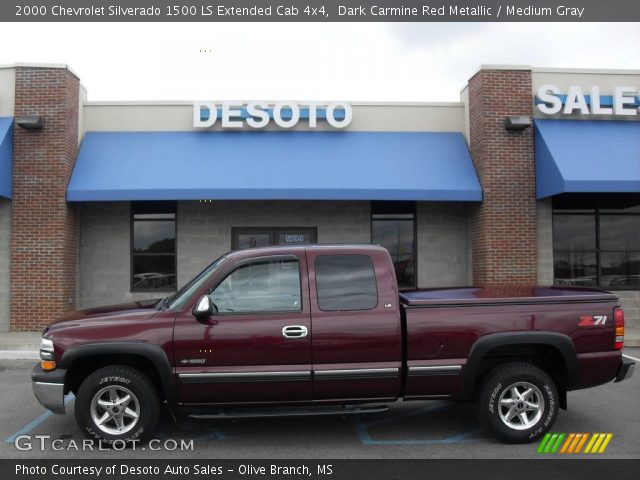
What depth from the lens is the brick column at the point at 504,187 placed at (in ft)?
38.9

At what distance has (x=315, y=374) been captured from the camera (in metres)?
5.09

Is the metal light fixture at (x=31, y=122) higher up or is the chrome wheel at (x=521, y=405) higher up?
the metal light fixture at (x=31, y=122)

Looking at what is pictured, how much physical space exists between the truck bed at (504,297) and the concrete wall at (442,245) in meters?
6.80

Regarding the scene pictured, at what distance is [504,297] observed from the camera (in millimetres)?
5445

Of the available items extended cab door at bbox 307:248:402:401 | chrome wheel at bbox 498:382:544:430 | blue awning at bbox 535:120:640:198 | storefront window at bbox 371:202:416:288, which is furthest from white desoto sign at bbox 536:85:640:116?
extended cab door at bbox 307:248:402:401

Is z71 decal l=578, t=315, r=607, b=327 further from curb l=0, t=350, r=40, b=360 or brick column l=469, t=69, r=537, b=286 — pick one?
curb l=0, t=350, r=40, b=360

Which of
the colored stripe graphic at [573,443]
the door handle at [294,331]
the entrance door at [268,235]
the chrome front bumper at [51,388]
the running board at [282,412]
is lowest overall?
the colored stripe graphic at [573,443]

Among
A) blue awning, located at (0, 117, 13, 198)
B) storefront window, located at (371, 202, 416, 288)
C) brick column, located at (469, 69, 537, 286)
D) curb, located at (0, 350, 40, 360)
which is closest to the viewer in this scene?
curb, located at (0, 350, 40, 360)

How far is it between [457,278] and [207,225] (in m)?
5.83

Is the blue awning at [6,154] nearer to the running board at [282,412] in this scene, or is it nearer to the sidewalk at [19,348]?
the sidewalk at [19,348]

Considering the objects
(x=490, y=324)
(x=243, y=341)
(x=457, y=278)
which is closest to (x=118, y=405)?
(x=243, y=341)

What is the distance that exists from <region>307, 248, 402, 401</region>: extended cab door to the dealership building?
6.21 metres
